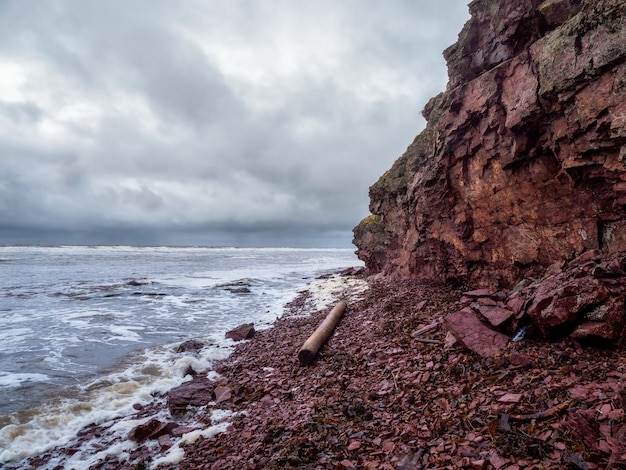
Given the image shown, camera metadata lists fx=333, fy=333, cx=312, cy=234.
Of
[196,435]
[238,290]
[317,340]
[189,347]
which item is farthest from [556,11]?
[238,290]

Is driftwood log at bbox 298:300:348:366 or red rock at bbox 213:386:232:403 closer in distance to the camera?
red rock at bbox 213:386:232:403

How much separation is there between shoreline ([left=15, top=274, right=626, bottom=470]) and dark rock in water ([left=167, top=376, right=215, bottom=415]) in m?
0.43

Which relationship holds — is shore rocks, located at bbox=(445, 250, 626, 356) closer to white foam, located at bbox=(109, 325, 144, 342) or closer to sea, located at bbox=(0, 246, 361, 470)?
sea, located at bbox=(0, 246, 361, 470)

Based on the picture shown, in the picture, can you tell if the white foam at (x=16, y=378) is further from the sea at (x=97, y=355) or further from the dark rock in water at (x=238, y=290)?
the dark rock in water at (x=238, y=290)

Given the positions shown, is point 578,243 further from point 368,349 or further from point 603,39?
point 368,349

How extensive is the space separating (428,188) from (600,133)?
693cm

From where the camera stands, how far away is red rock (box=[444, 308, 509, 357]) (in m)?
6.47

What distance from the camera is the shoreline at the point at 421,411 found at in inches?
154

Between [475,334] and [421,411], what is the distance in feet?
7.99

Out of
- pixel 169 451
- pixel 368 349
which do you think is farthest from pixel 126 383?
pixel 368 349

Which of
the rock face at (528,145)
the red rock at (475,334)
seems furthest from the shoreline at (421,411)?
the rock face at (528,145)

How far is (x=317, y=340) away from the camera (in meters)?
10.1

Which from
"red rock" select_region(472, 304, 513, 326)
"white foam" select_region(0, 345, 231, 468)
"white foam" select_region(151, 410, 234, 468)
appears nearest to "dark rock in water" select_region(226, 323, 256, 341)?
"white foam" select_region(0, 345, 231, 468)

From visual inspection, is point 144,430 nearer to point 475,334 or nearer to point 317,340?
point 317,340
